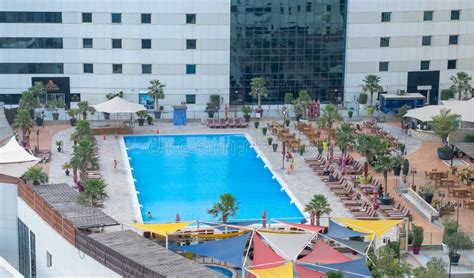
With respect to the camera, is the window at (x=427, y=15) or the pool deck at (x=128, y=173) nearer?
the pool deck at (x=128, y=173)

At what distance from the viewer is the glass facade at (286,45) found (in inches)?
2751

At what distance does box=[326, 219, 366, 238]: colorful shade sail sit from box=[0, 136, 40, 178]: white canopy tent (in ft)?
47.1

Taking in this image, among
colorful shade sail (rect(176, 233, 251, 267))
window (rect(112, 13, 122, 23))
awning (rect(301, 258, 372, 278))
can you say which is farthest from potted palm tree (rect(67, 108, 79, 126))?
awning (rect(301, 258, 372, 278))

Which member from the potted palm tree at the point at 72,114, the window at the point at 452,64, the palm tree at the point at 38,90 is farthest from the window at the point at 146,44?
the window at the point at 452,64

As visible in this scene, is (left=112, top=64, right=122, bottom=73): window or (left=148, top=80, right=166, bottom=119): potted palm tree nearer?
(left=148, top=80, right=166, bottom=119): potted palm tree

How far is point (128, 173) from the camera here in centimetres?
5256

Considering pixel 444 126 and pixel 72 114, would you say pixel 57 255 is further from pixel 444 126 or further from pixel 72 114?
pixel 72 114

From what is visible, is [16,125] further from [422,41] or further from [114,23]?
[422,41]

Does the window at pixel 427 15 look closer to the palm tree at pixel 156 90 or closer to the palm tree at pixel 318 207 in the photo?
the palm tree at pixel 156 90

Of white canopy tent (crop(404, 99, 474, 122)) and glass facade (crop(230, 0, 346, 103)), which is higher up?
glass facade (crop(230, 0, 346, 103))

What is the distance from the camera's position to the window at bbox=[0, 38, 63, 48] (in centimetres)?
6800

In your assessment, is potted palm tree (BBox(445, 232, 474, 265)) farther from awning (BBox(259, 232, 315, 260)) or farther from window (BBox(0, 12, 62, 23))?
window (BBox(0, 12, 62, 23))

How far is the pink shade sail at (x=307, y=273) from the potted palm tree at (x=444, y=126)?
79.2 ft

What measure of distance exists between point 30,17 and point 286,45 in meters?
19.0
